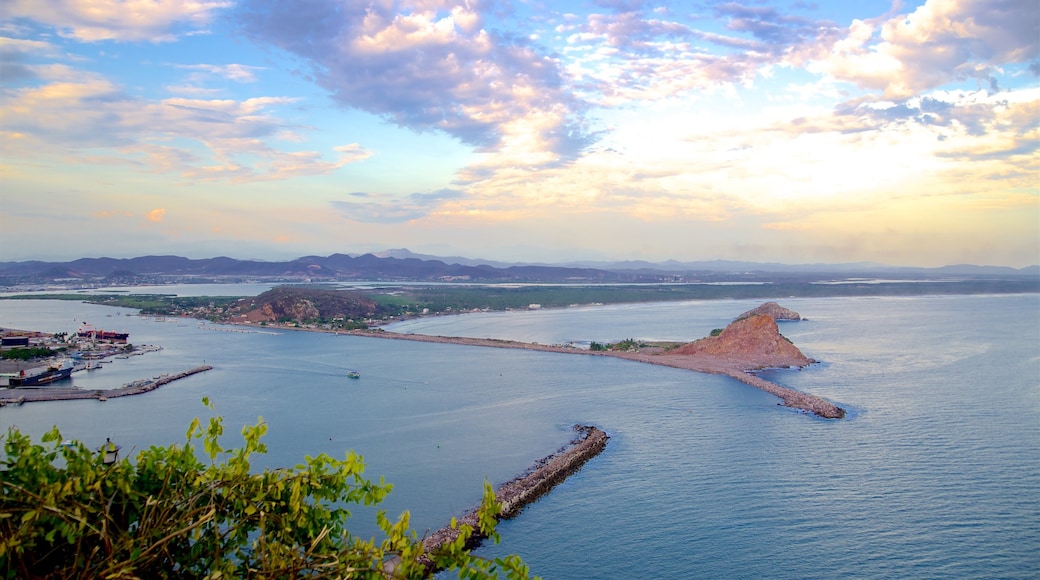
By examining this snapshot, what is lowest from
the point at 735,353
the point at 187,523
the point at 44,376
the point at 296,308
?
the point at 44,376

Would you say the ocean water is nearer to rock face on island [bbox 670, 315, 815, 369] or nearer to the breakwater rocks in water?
the breakwater rocks in water

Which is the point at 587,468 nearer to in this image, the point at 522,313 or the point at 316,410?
the point at 316,410

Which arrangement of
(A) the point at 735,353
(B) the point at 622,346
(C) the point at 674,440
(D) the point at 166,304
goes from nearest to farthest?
(C) the point at 674,440
(A) the point at 735,353
(B) the point at 622,346
(D) the point at 166,304

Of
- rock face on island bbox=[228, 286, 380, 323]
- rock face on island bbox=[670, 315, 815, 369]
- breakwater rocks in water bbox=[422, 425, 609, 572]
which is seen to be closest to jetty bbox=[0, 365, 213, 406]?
breakwater rocks in water bbox=[422, 425, 609, 572]

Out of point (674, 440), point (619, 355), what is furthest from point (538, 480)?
point (619, 355)

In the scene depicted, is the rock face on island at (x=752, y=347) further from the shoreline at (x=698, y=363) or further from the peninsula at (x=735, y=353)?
the shoreline at (x=698, y=363)

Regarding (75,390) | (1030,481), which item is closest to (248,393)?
(75,390)

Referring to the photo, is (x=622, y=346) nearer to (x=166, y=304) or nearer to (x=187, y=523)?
(x=187, y=523)
